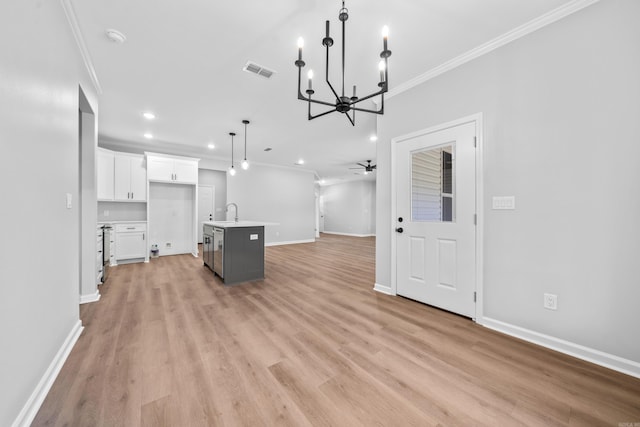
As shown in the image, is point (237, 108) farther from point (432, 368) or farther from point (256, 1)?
point (432, 368)

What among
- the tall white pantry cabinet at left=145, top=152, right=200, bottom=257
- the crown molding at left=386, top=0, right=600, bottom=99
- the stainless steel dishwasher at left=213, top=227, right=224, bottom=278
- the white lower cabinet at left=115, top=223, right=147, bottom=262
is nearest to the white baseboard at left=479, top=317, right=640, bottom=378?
the crown molding at left=386, top=0, right=600, bottom=99

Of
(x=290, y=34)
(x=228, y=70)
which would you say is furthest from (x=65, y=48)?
(x=290, y=34)

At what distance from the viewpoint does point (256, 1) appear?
6.28ft

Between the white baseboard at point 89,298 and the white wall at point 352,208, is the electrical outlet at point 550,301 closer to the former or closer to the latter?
the white baseboard at point 89,298

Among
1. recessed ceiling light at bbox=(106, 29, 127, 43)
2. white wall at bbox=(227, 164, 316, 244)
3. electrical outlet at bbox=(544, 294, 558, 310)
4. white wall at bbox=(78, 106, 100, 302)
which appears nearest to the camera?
electrical outlet at bbox=(544, 294, 558, 310)

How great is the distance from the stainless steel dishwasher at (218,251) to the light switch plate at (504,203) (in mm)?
3634

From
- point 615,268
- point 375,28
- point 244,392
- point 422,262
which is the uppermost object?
point 375,28

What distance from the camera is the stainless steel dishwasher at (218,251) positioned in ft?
12.6

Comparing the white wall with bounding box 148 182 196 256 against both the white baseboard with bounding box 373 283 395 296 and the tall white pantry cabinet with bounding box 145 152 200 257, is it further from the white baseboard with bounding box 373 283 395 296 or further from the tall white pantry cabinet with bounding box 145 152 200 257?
the white baseboard with bounding box 373 283 395 296

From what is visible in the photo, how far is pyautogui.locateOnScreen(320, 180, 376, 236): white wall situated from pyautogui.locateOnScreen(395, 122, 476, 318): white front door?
805 cm

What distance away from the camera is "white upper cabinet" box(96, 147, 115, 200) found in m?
5.01

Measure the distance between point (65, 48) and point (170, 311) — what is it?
2622 mm

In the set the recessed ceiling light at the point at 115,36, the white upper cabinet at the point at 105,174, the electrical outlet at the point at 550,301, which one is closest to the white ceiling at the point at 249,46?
the recessed ceiling light at the point at 115,36

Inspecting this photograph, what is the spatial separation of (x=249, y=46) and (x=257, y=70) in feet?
1.34
